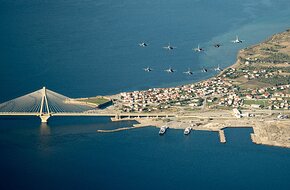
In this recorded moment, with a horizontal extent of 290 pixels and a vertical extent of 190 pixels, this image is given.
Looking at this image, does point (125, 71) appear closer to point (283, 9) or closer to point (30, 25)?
point (30, 25)

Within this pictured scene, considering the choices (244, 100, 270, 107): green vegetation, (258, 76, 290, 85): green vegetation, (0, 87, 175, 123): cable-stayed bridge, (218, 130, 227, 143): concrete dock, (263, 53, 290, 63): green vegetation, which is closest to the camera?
(218, 130, 227, 143): concrete dock

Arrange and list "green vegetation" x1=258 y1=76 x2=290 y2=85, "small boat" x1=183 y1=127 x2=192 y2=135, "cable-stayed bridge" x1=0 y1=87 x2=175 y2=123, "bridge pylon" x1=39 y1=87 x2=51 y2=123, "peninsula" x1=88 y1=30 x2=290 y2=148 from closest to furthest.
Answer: "small boat" x1=183 y1=127 x2=192 y2=135 < "peninsula" x1=88 y1=30 x2=290 y2=148 < "bridge pylon" x1=39 y1=87 x2=51 y2=123 < "cable-stayed bridge" x1=0 y1=87 x2=175 y2=123 < "green vegetation" x1=258 y1=76 x2=290 y2=85

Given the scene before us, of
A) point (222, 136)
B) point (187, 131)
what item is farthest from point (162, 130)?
point (222, 136)

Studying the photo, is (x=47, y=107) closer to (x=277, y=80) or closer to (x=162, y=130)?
(x=162, y=130)

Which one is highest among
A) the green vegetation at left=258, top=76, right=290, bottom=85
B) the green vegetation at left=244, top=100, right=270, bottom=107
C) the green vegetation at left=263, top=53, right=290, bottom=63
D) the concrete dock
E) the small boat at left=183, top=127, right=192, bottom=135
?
the green vegetation at left=263, top=53, right=290, bottom=63

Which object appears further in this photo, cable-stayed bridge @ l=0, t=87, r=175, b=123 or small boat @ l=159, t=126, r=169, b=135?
cable-stayed bridge @ l=0, t=87, r=175, b=123

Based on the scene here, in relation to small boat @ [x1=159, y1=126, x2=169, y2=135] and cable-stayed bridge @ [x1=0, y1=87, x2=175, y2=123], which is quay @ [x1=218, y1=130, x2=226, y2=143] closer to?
small boat @ [x1=159, y1=126, x2=169, y2=135]

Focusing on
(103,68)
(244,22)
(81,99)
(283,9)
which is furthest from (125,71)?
(283,9)

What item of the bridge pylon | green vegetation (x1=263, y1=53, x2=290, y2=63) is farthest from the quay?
green vegetation (x1=263, y1=53, x2=290, y2=63)
